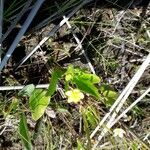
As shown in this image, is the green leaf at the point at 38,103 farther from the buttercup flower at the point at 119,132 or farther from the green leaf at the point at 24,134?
the buttercup flower at the point at 119,132

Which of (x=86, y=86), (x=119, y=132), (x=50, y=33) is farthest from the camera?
(x=50, y=33)

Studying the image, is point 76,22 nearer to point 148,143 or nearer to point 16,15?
point 16,15

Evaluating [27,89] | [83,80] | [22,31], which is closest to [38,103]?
[27,89]

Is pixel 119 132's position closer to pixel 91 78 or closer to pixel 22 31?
pixel 91 78

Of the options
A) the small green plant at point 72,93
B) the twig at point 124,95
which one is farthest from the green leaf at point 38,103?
the twig at point 124,95

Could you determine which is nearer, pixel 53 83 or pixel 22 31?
pixel 53 83
